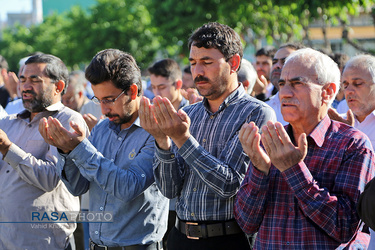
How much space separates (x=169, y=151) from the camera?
344 cm

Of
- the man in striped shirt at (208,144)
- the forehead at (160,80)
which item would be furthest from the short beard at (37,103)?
the forehead at (160,80)

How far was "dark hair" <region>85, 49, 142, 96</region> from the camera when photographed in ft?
13.0

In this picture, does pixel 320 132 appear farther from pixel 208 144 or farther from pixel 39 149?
pixel 39 149

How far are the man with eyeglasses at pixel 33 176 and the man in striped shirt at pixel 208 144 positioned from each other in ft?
4.15

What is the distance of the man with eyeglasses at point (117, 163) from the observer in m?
3.69

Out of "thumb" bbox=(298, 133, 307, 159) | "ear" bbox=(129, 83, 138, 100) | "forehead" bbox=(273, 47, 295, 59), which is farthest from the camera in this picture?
"forehead" bbox=(273, 47, 295, 59)

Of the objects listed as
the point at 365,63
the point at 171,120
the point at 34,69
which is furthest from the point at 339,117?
the point at 34,69

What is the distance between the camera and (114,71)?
399 centimetres

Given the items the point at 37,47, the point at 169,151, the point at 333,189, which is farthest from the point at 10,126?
the point at 37,47

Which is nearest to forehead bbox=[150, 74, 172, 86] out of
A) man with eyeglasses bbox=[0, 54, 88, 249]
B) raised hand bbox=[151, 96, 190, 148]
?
man with eyeglasses bbox=[0, 54, 88, 249]

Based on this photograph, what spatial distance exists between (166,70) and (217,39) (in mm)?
3655

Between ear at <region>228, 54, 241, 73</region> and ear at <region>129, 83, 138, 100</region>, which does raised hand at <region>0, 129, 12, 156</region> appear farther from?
ear at <region>228, 54, 241, 73</region>

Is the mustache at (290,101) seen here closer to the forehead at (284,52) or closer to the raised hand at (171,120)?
the raised hand at (171,120)

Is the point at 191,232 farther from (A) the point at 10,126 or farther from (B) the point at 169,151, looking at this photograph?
(A) the point at 10,126
